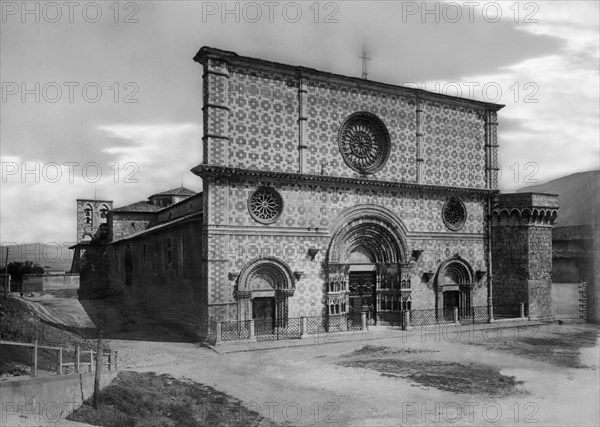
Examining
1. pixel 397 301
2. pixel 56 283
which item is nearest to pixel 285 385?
pixel 397 301

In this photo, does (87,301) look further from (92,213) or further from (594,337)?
(594,337)

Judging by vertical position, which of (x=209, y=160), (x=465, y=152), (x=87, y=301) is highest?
(x=465, y=152)

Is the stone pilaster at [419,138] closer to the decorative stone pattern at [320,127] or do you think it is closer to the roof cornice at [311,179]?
the decorative stone pattern at [320,127]

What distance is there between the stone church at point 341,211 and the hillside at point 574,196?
11.4 metres

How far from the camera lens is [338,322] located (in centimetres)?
2427

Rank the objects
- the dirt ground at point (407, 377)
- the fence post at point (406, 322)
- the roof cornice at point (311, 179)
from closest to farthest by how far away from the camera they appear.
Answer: the dirt ground at point (407, 377) → the roof cornice at point (311, 179) → the fence post at point (406, 322)

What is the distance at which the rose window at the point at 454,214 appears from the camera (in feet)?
93.6

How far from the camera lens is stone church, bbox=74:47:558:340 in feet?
72.5

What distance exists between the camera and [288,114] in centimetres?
2375

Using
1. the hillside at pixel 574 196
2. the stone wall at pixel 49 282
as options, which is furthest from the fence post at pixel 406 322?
the stone wall at pixel 49 282

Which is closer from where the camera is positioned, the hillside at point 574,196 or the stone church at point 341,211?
the stone church at point 341,211

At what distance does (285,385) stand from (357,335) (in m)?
9.03

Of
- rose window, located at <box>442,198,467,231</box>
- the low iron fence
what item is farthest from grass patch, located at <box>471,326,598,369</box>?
the low iron fence

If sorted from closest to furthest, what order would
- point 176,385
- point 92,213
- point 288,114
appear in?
point 176,385, point 288,114, point 92,213
